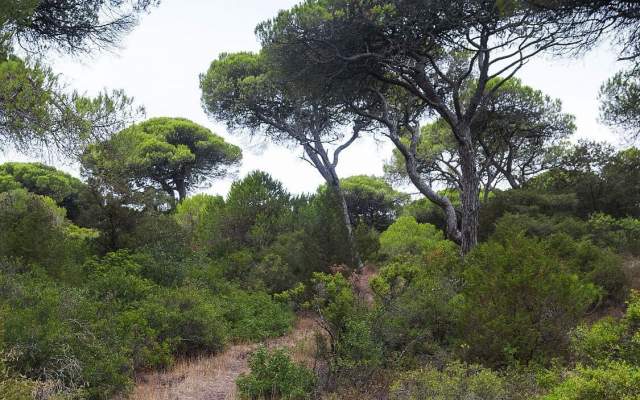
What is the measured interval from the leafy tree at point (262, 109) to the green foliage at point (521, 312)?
12.1 metres

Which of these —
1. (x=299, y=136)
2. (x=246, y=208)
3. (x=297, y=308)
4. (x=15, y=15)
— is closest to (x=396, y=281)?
(x=297, y=308)

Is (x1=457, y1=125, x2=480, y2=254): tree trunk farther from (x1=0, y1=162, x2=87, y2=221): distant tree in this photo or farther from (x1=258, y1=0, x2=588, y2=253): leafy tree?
(x1=0, y1=162, x2=87, y2=221): distant tree

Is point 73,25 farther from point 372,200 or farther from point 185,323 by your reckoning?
point 372,200

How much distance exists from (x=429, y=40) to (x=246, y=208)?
277 inches

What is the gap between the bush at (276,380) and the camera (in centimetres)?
527

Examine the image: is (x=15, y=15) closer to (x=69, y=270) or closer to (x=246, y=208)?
(x=69, y=270)

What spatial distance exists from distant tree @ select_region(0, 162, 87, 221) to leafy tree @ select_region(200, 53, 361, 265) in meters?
12.6

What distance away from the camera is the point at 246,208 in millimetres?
14891

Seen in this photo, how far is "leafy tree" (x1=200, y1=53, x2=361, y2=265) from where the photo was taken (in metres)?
17.8

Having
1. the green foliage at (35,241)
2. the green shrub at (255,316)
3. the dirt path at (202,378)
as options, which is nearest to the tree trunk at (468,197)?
the green shrub at (255,316)

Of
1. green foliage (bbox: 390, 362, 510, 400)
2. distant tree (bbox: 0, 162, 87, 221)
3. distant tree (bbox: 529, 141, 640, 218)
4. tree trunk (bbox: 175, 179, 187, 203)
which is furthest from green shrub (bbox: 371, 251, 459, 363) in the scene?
distant tree (bbox: 0, 162, 87, 221)

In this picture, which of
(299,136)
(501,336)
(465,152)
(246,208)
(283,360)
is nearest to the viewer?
(501,336)

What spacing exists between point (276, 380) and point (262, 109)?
14935 millimetres

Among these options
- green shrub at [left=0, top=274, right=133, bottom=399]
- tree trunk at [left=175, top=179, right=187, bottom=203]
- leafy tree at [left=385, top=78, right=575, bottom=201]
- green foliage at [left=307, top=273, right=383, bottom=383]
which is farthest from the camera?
tree trunk at [left=175, top=179, right=187, bottom=203]
